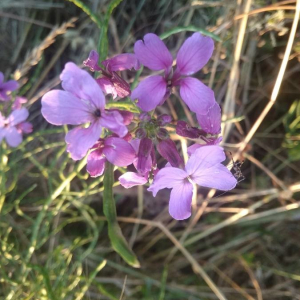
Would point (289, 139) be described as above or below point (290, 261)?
above

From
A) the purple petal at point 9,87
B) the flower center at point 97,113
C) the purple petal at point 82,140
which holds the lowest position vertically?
the purple petal at point 9,87

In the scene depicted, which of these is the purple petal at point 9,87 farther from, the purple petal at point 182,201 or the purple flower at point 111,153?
the purple petal at point 182,201

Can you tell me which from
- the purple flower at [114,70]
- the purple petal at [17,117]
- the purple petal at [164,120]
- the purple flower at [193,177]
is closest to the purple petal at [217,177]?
the purple flower at [193,177]

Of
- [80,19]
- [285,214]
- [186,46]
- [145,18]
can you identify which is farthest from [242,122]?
[186,46]

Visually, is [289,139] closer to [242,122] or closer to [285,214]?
[242,122]

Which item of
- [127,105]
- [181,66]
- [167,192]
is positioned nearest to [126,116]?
[127,105]

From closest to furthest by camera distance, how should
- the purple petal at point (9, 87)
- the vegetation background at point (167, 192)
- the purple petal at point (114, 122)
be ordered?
the purple petal at point (114, 122), the purple petal at point (9, 87), the vegetation background at point (167, 192)

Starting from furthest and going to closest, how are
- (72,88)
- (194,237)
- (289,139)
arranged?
(194,237) < (289,139) < (72,88)
